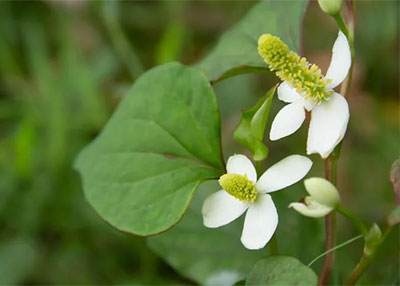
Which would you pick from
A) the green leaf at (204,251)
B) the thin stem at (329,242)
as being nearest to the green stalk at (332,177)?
the thin stem at (329,242)

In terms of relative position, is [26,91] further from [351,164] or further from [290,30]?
[290,30]

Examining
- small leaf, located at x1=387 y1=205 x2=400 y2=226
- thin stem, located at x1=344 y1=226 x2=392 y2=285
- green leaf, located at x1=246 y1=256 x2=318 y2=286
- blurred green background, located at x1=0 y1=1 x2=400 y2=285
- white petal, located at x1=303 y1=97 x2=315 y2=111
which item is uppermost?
white petal, located at x1=303 y1=97 x2=315 y2=111

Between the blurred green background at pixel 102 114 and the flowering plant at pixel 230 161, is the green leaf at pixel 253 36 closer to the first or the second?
the flowering plant at pixel 230 161

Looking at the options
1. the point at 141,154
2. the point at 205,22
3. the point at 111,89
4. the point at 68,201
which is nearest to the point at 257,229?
the point at 141,154

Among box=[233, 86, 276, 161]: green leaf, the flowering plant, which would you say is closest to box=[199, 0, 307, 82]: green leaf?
the flowering plant

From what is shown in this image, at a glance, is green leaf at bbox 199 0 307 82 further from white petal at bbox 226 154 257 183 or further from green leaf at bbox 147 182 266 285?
green leaf at bbox 147 182 266 285
